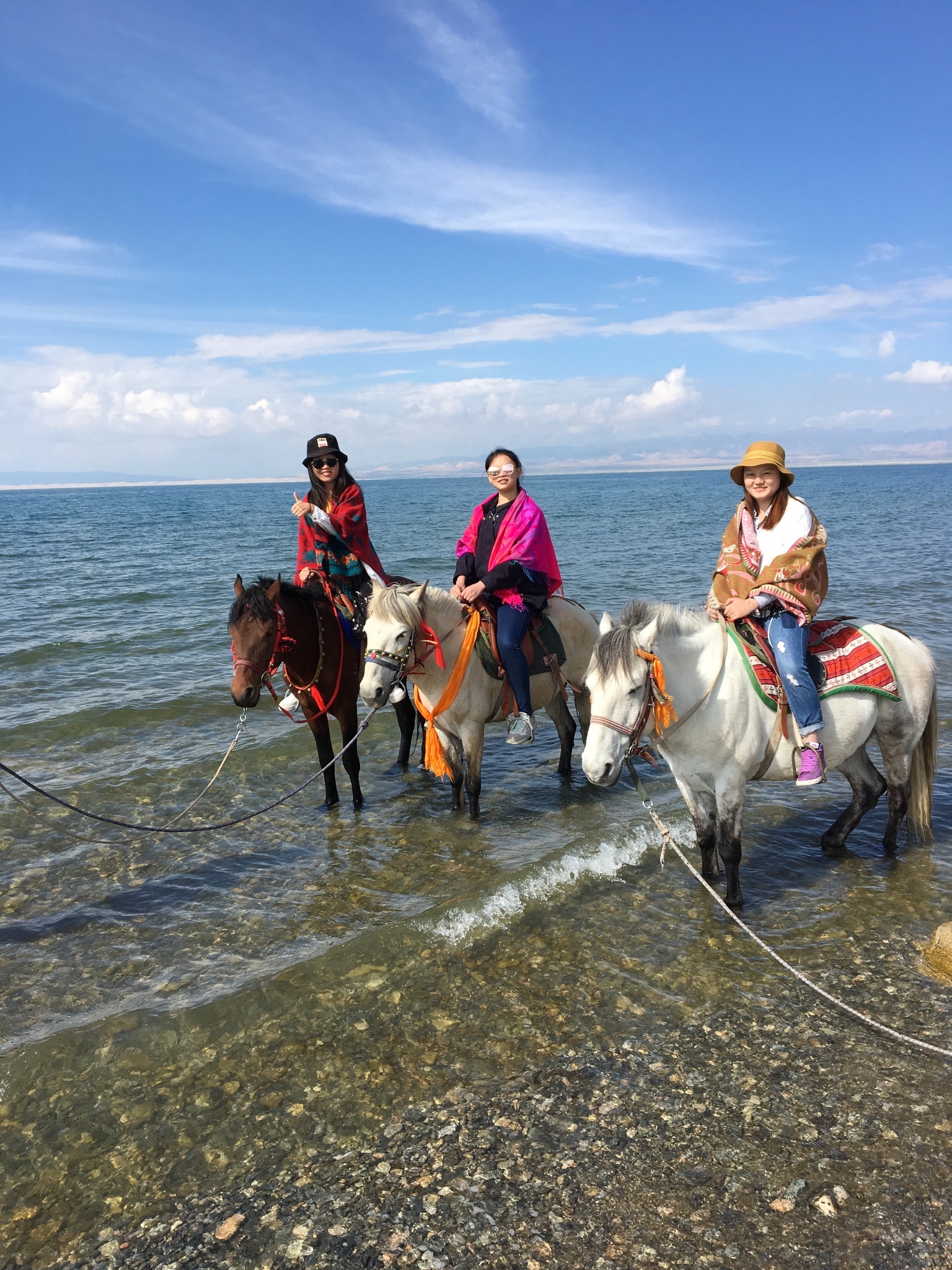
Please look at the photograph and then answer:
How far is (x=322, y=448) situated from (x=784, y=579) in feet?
14.2

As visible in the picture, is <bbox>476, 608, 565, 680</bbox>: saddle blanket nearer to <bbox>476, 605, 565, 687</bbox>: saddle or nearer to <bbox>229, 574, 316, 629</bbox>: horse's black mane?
<bbox>476, 605, 565, 687</bbox>: saddle

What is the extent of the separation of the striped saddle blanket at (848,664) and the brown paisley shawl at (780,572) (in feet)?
1.21

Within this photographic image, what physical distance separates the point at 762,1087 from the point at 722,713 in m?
1.98

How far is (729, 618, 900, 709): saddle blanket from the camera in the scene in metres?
4.84

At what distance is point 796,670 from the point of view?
458cm

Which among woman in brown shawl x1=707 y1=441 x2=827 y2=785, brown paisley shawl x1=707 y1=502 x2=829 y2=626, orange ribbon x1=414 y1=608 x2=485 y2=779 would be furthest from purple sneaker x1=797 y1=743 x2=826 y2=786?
orange ribbon x1=414 y1=608 x2=485 y2=779

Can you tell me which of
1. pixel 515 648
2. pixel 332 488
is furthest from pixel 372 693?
pixel 332 488

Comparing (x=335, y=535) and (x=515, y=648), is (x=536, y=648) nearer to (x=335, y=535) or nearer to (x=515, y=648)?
(x=515, y=648)

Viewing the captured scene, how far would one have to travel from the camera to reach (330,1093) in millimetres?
3424

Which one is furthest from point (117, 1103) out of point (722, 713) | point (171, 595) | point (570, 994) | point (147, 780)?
point (171, 595)

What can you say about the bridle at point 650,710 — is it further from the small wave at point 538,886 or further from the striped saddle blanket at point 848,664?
the small wave at point 538,886

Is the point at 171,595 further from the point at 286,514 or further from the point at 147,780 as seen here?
the point at 286,514

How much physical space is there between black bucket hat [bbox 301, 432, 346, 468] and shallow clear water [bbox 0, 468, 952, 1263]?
3345 millimetres

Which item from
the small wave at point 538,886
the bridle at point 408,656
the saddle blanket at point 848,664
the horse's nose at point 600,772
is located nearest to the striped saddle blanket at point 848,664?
the saddle blanket at point 848,664
